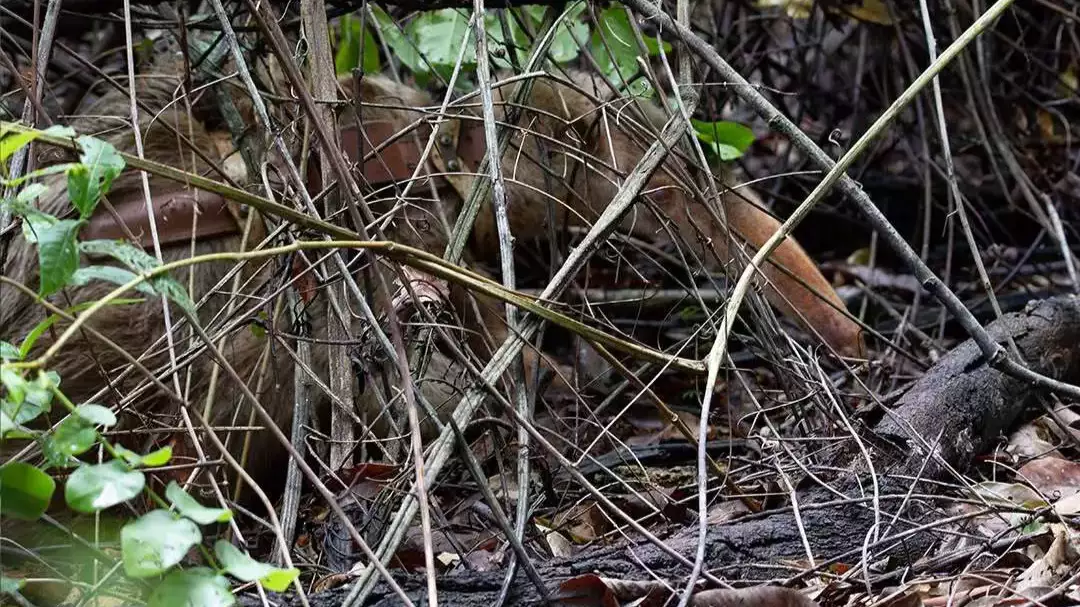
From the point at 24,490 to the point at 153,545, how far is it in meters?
0.30

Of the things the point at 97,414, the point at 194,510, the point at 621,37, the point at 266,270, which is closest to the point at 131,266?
the point at 97,414

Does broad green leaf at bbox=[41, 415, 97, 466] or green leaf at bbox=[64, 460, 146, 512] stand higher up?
broad green leaf at bbox=[41, 415, 97, 466]

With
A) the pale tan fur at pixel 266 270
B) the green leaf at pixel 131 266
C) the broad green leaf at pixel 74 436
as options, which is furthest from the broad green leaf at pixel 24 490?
the pale tan fur at pixel 266 270

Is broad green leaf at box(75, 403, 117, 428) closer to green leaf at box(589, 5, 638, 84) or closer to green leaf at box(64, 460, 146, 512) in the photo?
green leaf at box(64, 460, 146, 512)

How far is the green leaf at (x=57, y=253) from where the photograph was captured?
139 cm

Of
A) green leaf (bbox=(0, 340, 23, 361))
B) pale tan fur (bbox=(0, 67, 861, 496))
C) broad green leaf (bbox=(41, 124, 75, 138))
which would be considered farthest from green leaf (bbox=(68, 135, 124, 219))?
pale tan fur (bbox=(0, 67, 861, 496))

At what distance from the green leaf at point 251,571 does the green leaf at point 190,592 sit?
0.03 metres

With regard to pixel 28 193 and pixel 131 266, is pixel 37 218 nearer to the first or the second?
pixel 28 193

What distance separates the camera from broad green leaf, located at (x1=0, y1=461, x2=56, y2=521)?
4.68ft

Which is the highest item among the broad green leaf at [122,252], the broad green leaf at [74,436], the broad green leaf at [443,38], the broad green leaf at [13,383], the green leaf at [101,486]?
the broad green leaf at [443,38]

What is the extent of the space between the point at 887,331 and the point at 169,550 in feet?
10.7

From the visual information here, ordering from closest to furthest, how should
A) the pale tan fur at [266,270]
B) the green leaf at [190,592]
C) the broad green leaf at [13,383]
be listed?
the broad green leaf at [13,383] → the green leaf at [190,592] → the pale tan fur at [266,270]

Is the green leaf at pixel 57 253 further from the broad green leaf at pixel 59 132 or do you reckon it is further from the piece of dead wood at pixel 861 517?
the piece of dead wood at pixel 861 517

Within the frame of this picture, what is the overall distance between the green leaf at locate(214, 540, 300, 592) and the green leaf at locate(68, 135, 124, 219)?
1.65ft
